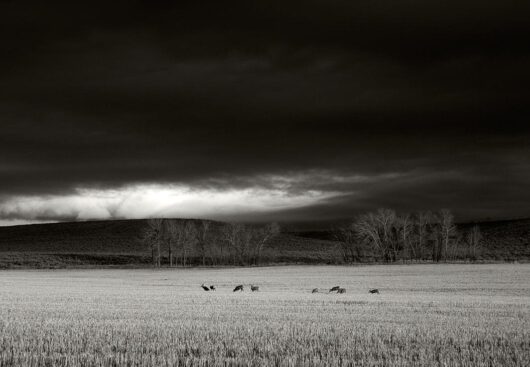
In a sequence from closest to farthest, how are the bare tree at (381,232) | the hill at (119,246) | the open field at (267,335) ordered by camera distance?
the open field at (267,335) → the bare tree at (381,232) → the hill at (119,246)

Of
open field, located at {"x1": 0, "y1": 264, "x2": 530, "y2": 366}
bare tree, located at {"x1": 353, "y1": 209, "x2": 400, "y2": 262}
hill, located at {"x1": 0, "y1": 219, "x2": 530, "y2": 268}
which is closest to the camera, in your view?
open field, located at {"x1": 0, "y1": 264, "x2": 530, "y2": 366}

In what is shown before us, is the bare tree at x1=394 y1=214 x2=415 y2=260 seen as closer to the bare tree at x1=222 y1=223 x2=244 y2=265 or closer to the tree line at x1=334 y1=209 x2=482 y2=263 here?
the tree line at x1=334 y1=209 x2=482 y2=263

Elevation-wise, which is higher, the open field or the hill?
the hill

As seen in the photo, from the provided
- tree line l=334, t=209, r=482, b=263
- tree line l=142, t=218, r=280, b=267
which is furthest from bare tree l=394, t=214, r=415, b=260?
tree line l=142, t=218, r=280, b=267

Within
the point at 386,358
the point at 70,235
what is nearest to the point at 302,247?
the point at 70,235

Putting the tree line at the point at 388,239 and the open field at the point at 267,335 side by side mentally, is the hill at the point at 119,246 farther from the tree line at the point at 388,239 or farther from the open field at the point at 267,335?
the open field at the point at 267,335

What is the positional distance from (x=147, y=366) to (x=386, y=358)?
544cm

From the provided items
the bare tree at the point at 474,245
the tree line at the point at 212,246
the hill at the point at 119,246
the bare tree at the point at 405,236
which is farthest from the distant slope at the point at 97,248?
the bare tree at the point at 474,245

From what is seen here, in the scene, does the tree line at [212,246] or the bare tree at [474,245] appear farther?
the tree line at [212,246]

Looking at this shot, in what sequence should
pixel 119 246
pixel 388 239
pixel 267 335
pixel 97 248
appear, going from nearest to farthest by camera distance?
pixel 267 335 < pixel 388 239 < pixel 97 248 < pixel 119 246

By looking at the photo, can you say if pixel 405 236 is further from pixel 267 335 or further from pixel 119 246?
pixel 267 335

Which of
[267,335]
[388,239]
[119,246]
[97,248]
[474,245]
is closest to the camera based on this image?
[267,335]

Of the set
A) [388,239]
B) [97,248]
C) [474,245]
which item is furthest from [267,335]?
[97,248]

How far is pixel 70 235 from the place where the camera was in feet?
623
